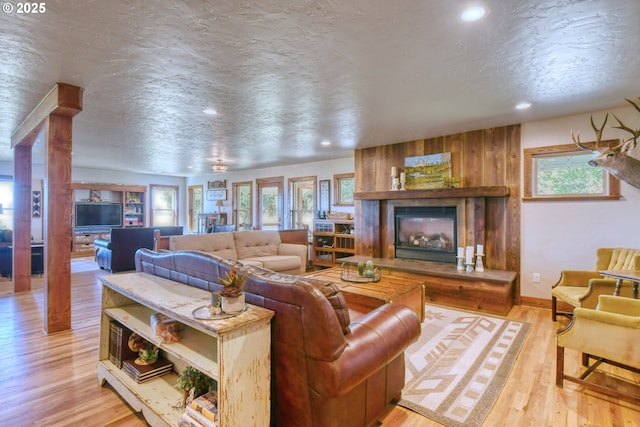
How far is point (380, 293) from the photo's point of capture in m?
2.87

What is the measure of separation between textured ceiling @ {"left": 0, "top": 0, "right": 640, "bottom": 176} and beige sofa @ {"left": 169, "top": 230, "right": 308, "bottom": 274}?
176 cm

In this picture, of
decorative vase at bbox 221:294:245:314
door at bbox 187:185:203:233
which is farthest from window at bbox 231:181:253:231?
decorative vase at bbox 221:294:245:314

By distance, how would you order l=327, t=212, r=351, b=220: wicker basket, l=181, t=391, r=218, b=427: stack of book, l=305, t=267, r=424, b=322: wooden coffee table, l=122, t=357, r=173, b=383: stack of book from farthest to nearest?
l=327, t=212, r=351, b=220: wicker basket, l=305, t=267, r=424, b=322: wooden coffee table, l=122, t=357, r=173, b=383: stack of book, l=181, t=391, r=218, b=427: stack of book

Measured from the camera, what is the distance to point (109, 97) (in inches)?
126

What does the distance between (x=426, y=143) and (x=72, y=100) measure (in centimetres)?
459

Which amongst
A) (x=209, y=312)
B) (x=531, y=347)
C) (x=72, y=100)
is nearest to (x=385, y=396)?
(x=209, y=312)

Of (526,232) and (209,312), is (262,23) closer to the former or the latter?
(209,312)

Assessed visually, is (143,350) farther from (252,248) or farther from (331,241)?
(331,241)

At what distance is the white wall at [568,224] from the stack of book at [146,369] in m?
4.30

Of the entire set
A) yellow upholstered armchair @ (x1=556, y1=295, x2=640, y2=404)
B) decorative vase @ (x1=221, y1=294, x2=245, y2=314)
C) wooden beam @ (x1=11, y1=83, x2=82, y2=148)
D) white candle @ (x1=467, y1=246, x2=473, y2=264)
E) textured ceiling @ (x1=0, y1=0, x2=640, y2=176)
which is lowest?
yellow upholstered armchair @ (x1=556, y1=295, x2=640, y2=404)

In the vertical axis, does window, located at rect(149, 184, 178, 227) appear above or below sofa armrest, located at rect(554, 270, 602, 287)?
above

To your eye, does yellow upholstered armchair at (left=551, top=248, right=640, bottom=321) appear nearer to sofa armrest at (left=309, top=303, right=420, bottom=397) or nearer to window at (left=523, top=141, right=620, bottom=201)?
window at (left=523, top=141, right=620, bottom=201)

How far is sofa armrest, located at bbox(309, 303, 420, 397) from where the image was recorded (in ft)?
4.56

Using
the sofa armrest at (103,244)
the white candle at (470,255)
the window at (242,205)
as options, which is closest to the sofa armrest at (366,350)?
the white candle at (470,255)
